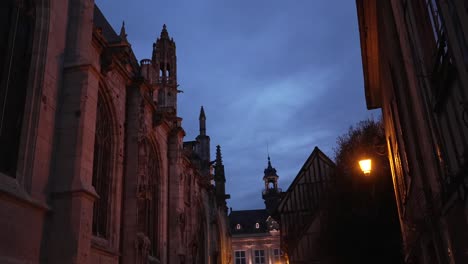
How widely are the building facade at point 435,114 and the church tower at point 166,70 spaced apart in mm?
12929

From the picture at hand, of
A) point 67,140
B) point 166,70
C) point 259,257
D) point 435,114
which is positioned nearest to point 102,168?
point 67,140

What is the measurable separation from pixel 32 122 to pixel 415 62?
6.63 metres

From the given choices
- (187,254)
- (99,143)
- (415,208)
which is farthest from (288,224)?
(415,208)

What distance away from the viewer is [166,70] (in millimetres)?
19625

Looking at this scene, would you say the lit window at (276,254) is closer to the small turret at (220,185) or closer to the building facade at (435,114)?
the small turret at (220,185)

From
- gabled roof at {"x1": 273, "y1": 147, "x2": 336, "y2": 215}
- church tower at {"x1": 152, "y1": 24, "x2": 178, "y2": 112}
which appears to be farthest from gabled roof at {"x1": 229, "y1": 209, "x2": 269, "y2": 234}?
church tower at {"x1": 152, "y1": 24, "x2": 178, "y2": 112}

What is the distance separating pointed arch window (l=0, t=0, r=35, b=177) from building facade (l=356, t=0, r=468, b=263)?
6588 millimetres

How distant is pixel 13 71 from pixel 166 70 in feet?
38.8

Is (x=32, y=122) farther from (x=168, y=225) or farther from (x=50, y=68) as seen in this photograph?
(x=168, y=225)

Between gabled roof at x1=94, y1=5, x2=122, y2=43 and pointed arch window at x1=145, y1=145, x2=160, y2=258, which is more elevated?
gabled roof at x1=94, y1=5, x2=122, y2=43

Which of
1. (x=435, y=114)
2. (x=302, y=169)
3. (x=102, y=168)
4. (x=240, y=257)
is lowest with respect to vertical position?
(x=435, y=114)

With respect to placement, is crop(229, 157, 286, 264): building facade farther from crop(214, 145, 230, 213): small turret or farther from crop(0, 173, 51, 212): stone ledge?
crop(0, 173, 51, 212): stone ledge

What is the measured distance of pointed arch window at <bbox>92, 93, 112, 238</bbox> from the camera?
11539 mm

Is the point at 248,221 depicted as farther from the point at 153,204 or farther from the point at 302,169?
the point at 153,204
